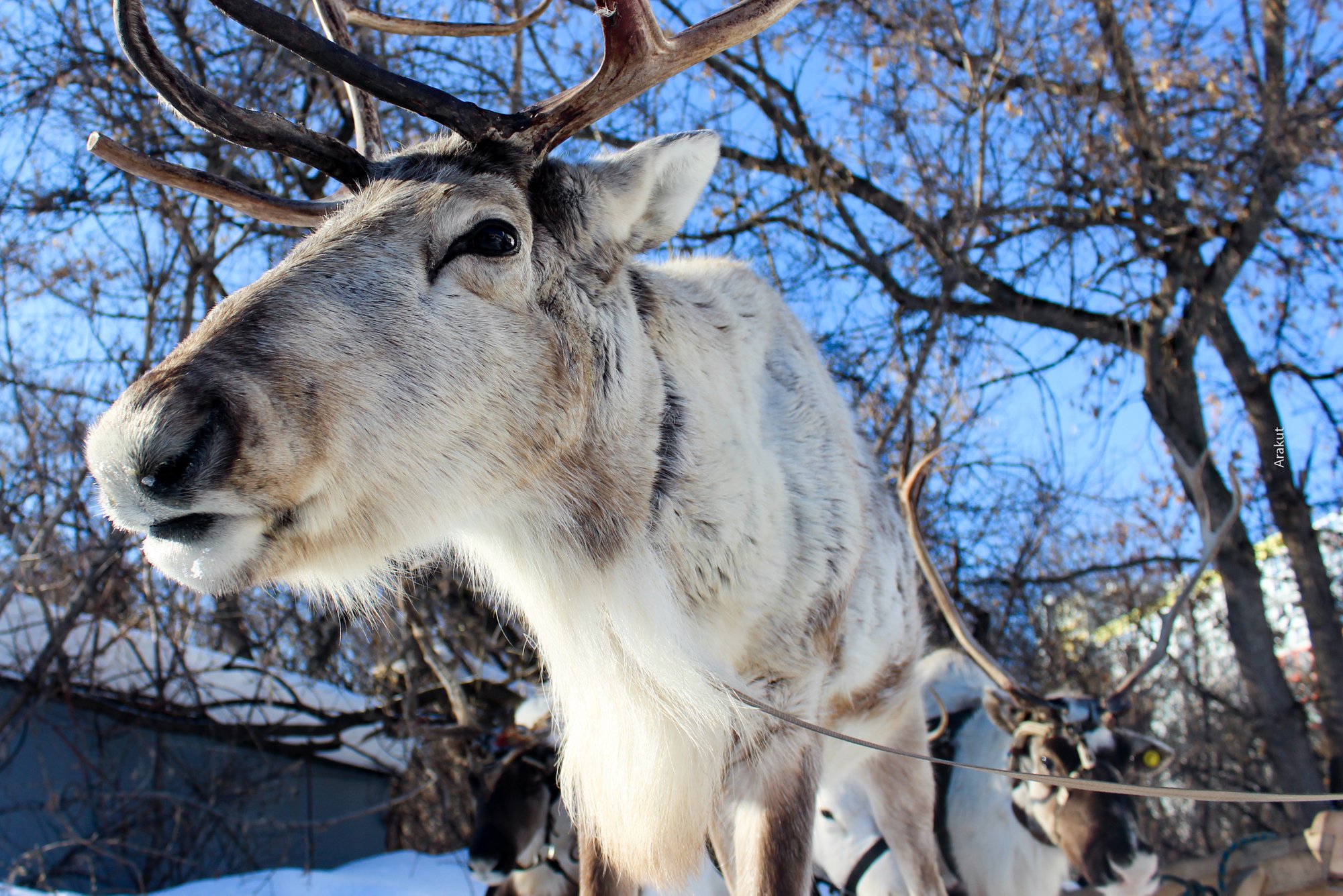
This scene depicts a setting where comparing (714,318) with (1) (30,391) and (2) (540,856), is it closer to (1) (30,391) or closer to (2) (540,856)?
(2) (540,856)

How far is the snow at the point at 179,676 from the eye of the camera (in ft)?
19.6

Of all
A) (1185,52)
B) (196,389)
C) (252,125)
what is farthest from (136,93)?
(1185,52)

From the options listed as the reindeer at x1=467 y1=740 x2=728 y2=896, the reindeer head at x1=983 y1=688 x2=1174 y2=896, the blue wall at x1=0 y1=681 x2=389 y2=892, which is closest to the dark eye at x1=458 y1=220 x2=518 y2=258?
the reindeer at x1=467 y1=740 x2=728 y2=896

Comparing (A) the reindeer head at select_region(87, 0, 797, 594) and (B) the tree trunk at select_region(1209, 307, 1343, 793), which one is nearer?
(A) the reindeer head at select_region(87, 0, 797, 594)

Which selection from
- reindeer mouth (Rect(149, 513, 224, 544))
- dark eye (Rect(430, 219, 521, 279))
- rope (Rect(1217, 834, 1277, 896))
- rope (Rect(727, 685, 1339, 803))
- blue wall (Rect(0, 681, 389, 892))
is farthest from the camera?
blue wall (Rect(0, 681, 389, 892))

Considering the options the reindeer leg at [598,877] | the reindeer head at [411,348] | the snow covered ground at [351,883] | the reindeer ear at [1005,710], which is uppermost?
the reindeer head at [411,348]

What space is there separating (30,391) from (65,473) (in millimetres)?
577

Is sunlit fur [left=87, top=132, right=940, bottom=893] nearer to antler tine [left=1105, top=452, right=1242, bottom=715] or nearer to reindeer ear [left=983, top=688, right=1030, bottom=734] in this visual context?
reindeer ear [left=983, top=688, right=1030, bottom=734]

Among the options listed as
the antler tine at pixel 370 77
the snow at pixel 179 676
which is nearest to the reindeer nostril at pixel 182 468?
the antler tine at pixel 370 77

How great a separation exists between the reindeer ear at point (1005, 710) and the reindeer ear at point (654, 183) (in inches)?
116

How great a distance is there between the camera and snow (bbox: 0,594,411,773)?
5961mm

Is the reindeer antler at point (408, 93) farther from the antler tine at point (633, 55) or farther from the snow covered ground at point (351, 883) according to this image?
the snow covered ground at point (351, 883)

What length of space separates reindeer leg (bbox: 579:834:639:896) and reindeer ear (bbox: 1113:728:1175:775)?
2578mm

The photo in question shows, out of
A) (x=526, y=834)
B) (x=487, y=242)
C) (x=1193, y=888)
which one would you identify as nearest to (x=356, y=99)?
(x=487, y=242)
